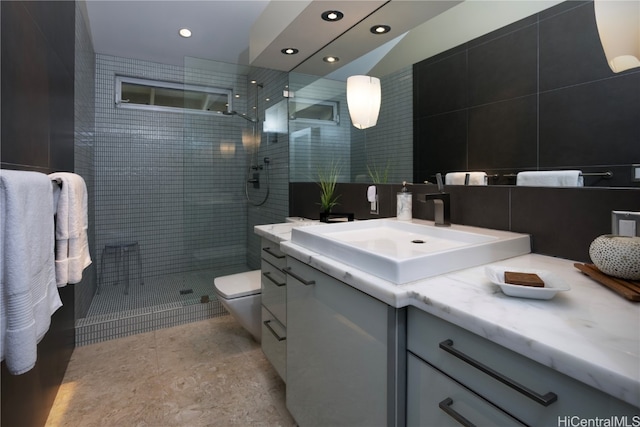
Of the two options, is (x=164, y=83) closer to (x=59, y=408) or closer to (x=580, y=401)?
(x=59, y=408)

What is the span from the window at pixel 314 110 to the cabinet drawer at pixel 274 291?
124 centimetres

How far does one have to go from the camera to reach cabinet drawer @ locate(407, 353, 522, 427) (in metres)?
0.63

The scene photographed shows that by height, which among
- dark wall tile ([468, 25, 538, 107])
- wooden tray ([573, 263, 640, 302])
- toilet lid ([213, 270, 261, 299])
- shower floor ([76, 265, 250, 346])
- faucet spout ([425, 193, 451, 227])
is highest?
dark wall tile ([468, 25, 538, 107])

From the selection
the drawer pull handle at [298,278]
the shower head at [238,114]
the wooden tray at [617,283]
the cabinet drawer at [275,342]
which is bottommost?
the cabinet drawer at [275,342]

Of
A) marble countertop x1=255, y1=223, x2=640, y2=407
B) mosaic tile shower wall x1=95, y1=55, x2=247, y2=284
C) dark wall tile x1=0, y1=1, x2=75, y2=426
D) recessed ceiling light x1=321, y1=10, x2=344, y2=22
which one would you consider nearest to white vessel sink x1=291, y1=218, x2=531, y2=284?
marble countertop x1=255, y1=223, x2=640, y2=407

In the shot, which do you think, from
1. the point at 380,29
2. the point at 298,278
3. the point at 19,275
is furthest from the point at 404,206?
the point at 19,275

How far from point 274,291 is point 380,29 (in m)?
1.72

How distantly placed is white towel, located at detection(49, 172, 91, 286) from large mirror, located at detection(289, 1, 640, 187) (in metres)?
1.56

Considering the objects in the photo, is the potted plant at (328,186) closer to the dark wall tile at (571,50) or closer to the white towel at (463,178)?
the white towel at (463,178)

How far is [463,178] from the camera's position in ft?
4.79

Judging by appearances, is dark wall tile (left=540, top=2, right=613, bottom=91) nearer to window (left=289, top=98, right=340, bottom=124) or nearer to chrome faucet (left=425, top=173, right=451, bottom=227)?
chrome faucet (left=425, top=173, right=451, bottom=227)

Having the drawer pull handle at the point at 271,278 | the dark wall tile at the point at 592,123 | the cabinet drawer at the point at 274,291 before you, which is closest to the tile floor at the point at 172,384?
the cabinet drawer at the point at 274,291

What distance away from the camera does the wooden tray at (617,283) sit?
2.27 ft

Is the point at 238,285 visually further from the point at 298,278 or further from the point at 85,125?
the point at 85,125
